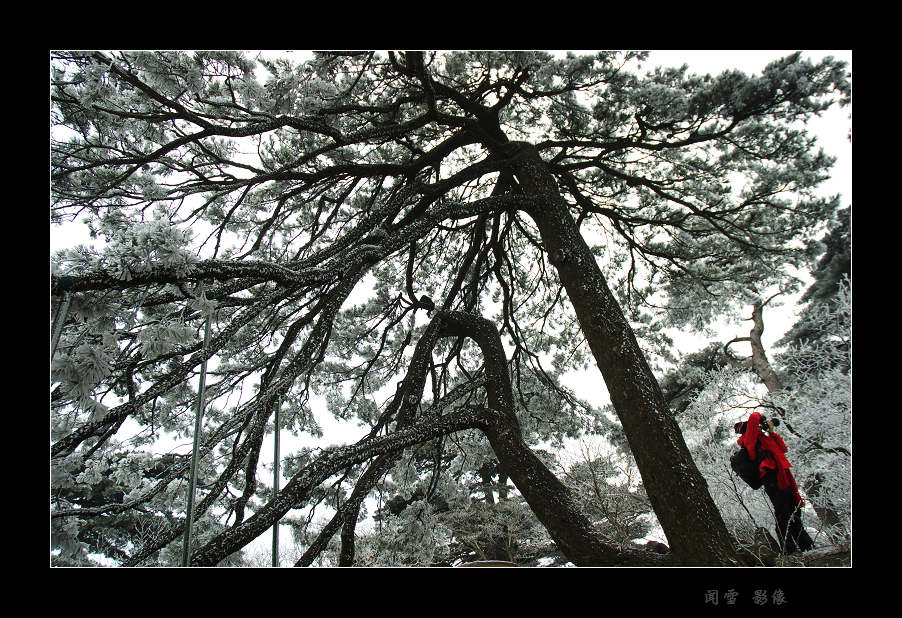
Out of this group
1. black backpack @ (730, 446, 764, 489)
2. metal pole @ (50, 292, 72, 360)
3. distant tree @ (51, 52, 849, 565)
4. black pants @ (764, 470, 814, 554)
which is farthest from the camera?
black backpack @ (730, 446, 764, 489)

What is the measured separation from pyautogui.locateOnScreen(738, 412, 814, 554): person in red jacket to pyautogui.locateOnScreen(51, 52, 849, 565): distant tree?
22.8 inches

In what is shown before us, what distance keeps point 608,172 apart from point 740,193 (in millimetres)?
1024

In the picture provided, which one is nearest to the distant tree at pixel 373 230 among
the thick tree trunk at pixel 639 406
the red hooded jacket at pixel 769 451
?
the thick tree trunk at pixel 639 406

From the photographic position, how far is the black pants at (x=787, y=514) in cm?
224

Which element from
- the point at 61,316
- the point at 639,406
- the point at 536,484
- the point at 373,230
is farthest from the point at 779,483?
the point at 61,316

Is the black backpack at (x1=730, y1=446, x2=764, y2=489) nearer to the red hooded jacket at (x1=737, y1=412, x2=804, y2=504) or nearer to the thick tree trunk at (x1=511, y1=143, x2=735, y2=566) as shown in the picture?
the red hooded jacket at (x1=737, y1=412, x2=804, y2=504)

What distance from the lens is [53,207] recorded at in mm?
2576

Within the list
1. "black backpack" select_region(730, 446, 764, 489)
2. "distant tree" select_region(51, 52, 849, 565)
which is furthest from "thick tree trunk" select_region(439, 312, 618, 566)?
"black backpack" select_region(730, 446, 764, 489)

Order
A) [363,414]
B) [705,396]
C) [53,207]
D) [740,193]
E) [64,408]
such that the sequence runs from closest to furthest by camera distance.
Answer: [64,408]
[53,207]
[740,193]
[705,396]
[363,414]

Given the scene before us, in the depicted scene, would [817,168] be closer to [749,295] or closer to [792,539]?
[749,295]

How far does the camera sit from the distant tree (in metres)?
1.80

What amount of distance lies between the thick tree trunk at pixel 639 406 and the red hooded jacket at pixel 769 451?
560 mm

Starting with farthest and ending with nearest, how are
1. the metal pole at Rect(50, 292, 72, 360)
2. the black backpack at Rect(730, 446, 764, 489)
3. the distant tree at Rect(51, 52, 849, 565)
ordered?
1. the black backpack at Rect(730, 446, 764, 489)
2. the distant tree at Rect(51, 52, 849, 565)
3. the metal pole at Rect(50, 292, 72, 360)
